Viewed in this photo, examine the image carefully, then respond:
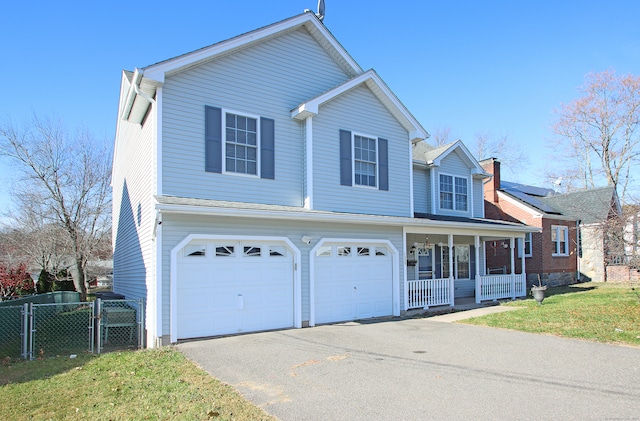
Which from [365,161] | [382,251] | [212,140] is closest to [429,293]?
[382,251]

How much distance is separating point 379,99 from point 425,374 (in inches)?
357

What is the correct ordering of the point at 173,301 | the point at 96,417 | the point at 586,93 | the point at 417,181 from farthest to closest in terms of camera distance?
the point at 586,93, the point at 417,181, the point at 173,301, the point at 96,417

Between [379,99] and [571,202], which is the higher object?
[379,99]

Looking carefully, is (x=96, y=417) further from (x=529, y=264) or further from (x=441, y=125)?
(x=441, y=125)

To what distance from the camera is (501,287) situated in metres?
16.8

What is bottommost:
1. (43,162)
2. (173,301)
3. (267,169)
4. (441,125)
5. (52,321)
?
(52,321)

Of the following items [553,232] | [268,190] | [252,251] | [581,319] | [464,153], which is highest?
[464,153]

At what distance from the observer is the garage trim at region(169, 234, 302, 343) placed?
30.8 ft

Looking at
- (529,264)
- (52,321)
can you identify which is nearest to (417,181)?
(529,264)

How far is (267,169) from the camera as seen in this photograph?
453 inches

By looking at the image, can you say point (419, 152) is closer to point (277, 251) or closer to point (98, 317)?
point (277, 251)

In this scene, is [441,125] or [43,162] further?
[441,125]

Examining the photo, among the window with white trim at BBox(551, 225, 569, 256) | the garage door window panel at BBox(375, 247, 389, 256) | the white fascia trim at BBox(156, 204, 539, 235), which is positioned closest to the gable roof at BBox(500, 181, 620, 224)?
the window with white trim at BBox(551, 225, 569, 256)

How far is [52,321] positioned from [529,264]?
69.3 ft
